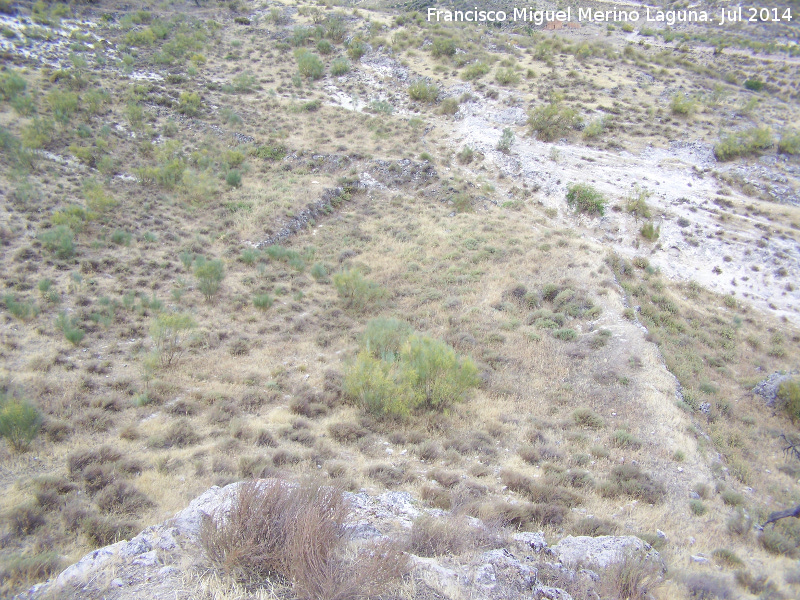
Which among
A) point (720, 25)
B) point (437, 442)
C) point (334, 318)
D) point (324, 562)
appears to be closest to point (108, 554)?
point (324, 562)

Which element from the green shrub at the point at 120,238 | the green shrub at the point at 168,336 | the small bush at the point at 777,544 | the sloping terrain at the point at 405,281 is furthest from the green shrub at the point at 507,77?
the small bush at the point at 777,544

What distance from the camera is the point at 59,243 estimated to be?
1345cm

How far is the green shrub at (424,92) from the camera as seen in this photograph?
2778 cm

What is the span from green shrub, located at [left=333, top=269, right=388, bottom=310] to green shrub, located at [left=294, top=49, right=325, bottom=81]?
888 inches

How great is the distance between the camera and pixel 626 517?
6.56 meters

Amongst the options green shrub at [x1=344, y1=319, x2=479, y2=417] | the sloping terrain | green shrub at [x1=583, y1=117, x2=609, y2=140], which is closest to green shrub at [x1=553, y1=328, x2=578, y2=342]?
the sloping terrain

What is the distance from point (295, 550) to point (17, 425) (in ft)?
19.4

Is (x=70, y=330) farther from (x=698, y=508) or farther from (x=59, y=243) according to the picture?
(x=698, y=508)

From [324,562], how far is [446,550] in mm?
1398

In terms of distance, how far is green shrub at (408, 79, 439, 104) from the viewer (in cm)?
2778

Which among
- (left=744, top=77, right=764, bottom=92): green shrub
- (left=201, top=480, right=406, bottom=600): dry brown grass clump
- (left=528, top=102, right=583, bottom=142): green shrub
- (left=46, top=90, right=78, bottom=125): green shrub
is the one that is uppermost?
(left=744, top=77, right=764, bottom=92): green shrub

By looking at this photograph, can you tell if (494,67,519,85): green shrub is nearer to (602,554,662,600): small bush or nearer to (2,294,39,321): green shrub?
(2,294,39,321): green shrub

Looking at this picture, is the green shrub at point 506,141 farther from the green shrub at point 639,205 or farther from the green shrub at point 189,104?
the green shrub at point 189,104

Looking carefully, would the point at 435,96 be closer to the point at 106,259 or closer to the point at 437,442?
the point at 106,259
